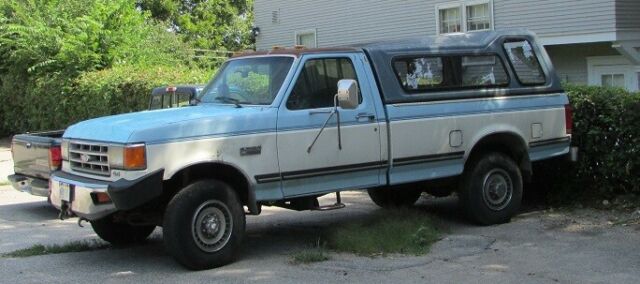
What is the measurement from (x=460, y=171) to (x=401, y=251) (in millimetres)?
1337

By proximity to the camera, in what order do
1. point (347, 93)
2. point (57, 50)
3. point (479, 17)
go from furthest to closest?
point (57, 50), point (479, 17), point (347, 93)

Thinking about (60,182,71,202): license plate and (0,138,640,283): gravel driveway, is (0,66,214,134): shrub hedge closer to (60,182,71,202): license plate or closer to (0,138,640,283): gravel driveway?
(0,138,640,283): gravel driveway

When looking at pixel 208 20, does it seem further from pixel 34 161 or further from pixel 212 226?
pixel 212 226

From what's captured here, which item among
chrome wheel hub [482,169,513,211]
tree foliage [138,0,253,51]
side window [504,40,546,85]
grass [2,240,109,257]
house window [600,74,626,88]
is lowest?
grass [2,240,109,257]

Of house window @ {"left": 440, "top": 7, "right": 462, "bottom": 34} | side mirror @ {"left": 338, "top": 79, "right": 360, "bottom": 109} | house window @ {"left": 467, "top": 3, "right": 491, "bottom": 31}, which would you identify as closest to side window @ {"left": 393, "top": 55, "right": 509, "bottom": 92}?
side mirror @ {"left": 338, "top": 79, "right": 360, "bottom": 109}

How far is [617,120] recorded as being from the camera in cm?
830

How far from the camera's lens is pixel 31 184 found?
910 cm

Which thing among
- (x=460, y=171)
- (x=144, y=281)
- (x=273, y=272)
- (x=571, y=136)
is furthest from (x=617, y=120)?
(x=144, y=281)

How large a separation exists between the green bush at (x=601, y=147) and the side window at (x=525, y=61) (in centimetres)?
72

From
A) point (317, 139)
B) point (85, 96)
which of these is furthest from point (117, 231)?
point (85, 96)

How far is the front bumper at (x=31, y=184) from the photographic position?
881 cm

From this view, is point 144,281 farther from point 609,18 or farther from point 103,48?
point 103,48

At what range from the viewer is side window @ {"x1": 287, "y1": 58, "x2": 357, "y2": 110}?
22.7 feet

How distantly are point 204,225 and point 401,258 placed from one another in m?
1.78
